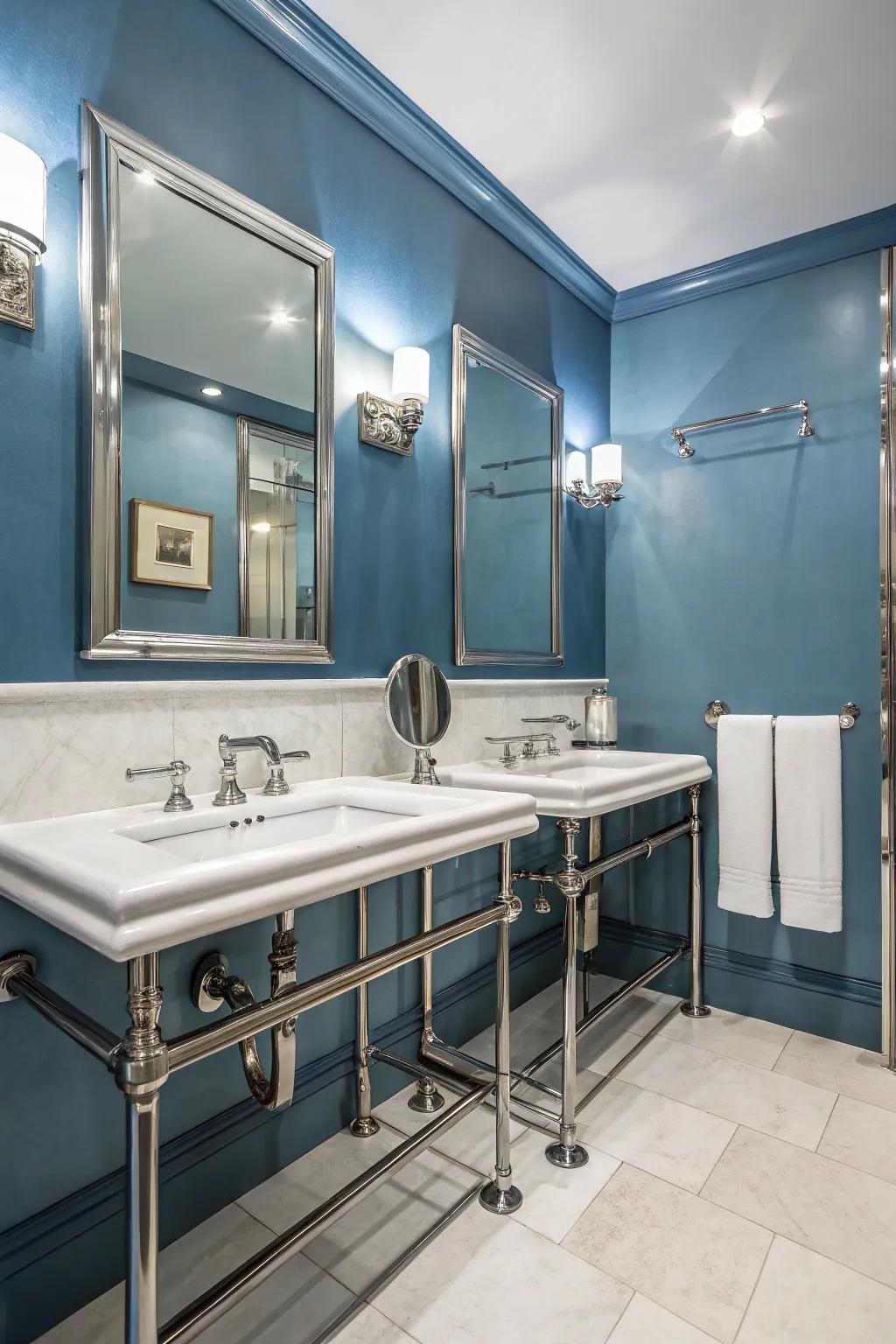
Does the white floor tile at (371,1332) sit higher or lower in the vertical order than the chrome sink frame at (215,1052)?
lower

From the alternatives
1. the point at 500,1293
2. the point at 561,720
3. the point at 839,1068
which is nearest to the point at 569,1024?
the point at 500,1293

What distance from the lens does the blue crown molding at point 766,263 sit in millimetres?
2229

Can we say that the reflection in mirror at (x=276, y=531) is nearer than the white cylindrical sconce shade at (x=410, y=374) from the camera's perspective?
Yes

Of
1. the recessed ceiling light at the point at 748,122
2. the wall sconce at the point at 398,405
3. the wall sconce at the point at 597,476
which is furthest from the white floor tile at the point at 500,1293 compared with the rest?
the recessed ceiling light at the point at 748,122

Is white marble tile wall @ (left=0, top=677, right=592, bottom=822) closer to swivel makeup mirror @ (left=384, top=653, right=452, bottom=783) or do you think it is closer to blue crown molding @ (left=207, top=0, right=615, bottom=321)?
swivel makeup mirror @ (left=384, top=653, right=452, bottom=783)

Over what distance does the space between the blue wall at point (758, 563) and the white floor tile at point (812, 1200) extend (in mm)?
703

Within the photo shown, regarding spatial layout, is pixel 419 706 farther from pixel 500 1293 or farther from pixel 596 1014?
pixel 500 1293

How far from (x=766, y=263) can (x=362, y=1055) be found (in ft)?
8.50

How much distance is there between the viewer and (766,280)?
7.95ft

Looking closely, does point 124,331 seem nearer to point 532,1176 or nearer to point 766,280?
point 532,1176

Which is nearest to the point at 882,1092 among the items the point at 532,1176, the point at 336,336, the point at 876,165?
the point at 532,1176

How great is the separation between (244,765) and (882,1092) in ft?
6.09

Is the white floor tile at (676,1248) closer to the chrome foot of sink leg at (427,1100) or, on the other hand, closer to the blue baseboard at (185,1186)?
the chrome foot of sink leg at (427,1100)

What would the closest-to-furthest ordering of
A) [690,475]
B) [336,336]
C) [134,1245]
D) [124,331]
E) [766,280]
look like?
1. [134,1245]
2. [124,331]
3. [336,336]
4. [766,280]
5. [690,475]
